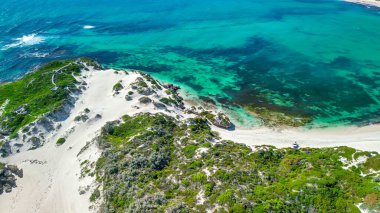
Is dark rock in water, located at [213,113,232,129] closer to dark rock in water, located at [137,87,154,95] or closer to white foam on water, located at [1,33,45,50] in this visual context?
dark rock in water, located at [137,87,154,95]

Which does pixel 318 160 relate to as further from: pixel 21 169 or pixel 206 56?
pixel 206 56

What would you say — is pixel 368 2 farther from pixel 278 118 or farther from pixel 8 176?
pixel 8 176

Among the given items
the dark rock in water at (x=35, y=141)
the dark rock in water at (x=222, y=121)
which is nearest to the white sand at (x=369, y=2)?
the dark rock in water at (x=222, y=121)

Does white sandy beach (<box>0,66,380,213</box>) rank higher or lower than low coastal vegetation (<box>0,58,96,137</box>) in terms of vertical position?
lower

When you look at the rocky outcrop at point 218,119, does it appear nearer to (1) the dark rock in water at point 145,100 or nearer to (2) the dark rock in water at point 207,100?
(2) the dark rock in water at point 207,100

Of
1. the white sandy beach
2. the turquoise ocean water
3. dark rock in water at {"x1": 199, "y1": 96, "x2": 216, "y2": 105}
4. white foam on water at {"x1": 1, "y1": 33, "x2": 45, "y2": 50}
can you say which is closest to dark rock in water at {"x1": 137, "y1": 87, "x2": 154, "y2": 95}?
the white sandy beach

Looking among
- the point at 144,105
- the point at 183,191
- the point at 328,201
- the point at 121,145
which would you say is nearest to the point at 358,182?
the point at 328,201
